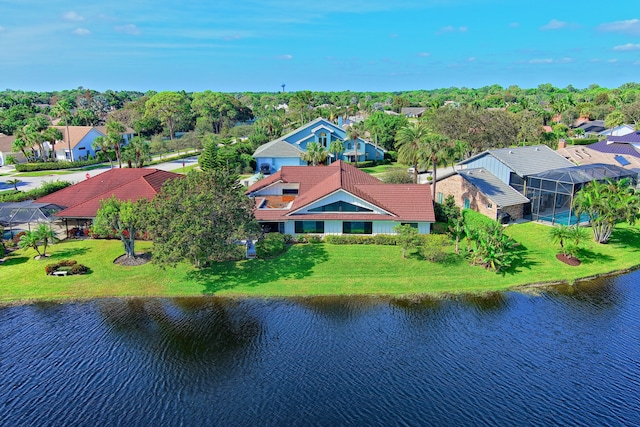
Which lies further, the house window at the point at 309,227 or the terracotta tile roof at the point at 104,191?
the terracotta tile roof at the point at 104,191

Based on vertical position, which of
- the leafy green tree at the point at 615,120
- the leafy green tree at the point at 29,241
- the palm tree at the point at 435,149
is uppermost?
the leafy green tree at the point at 615,120

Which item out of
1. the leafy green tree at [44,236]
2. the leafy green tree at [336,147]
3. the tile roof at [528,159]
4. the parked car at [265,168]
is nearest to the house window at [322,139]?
the leafy green tree at [336,147]

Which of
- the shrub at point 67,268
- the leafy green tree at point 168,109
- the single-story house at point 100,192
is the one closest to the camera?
the shrub at point 67,268

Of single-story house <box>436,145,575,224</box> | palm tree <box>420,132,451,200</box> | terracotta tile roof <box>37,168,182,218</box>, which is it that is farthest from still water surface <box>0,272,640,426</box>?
palm tree <box>420,132,451,200</box>

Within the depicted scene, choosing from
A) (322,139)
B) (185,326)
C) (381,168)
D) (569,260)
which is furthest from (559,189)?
(322,139)

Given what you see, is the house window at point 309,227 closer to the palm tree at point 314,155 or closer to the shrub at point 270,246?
the shrub at point 270,246

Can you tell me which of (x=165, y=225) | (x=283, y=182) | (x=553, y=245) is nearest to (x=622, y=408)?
(x=553, y=245)
